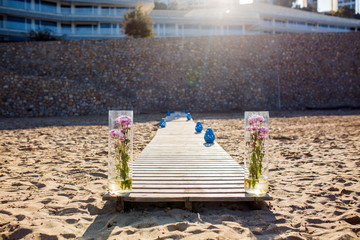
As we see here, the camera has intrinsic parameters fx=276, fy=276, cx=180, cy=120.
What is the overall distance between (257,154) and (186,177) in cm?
102

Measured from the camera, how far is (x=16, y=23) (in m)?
26.8

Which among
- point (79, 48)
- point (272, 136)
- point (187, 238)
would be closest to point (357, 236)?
point (187, 238)

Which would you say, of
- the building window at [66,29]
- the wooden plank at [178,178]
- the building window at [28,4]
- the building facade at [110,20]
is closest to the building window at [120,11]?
the building facade at [110,20]

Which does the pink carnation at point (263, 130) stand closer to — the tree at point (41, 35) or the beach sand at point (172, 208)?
the beach sand at point (172, 208)

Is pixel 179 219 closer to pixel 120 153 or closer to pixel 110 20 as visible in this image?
pixel 120 153

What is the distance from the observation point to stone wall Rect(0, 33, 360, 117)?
55.9 feet

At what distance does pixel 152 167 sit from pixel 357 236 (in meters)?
2.51

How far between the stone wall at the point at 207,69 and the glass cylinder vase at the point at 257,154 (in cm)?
1422

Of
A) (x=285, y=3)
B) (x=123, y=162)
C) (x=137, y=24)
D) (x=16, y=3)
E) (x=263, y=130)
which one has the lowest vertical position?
(x=123, y=162)

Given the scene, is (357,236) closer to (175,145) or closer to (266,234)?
(266,234)

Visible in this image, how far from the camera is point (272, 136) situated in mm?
7785

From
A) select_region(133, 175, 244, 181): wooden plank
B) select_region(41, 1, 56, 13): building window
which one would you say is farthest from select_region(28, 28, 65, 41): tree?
select_region(133, 175, 244, 181): wooden plank

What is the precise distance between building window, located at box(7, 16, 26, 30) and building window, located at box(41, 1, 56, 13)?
7.62ft

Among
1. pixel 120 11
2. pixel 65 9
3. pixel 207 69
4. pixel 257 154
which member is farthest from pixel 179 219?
pixel 65 9
